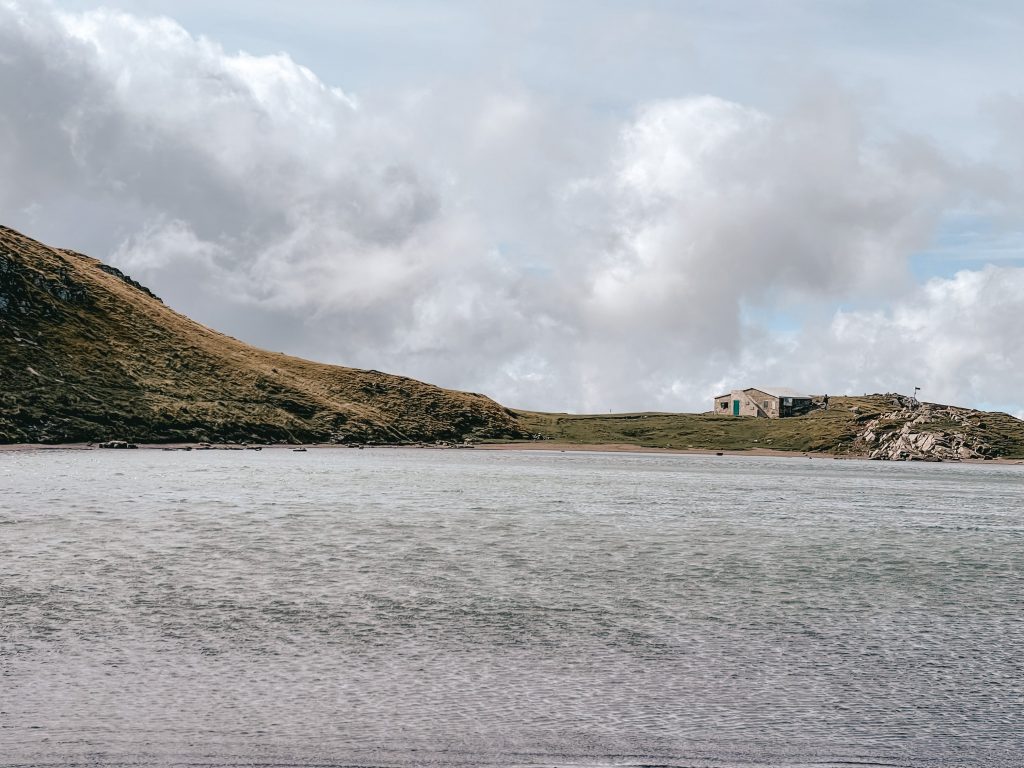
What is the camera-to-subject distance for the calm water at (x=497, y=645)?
12891mm

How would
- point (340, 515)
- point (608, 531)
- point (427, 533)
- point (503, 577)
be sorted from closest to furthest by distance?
point (503, 577)
point (427, 533)
point (608, 531)
point (340, 515)

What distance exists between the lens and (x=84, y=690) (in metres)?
15.0

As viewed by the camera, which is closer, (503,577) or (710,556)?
(503,577)

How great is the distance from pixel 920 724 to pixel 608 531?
30.9 meters

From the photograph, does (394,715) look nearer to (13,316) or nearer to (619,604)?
(619,604)

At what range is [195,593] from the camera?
24719mm

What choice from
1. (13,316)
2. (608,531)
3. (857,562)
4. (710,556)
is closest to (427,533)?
(608,531)

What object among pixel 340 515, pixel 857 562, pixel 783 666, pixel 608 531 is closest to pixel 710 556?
pixel 857 562

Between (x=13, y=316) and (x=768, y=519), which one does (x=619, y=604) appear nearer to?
(x=768, y=519)

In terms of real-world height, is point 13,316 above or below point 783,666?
above

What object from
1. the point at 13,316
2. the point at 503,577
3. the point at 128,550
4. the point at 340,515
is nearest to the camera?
the point at 503,577

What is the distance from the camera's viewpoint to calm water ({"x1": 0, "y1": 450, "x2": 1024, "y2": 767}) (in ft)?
42.3

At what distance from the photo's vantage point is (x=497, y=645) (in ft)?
63.2

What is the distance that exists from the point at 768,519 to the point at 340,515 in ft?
77.5
